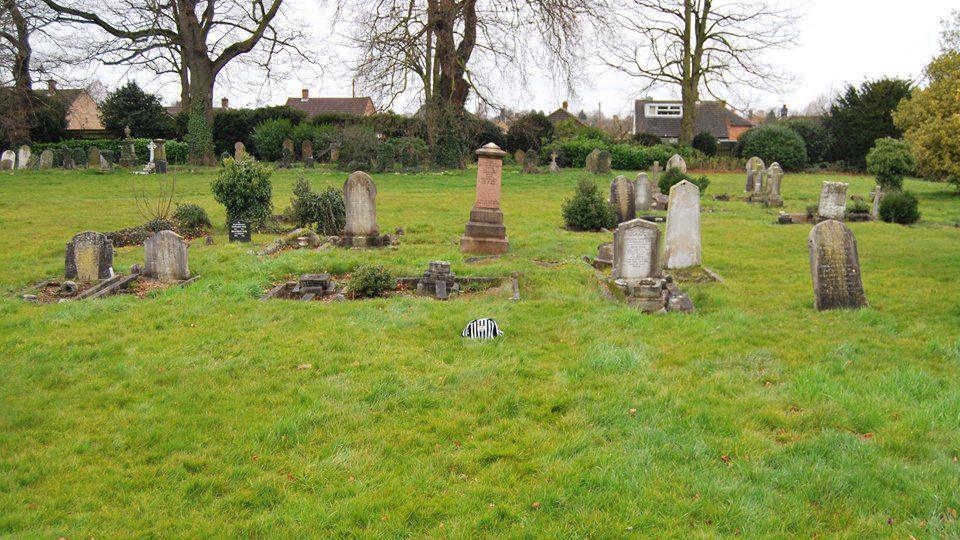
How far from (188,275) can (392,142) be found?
23380 mm

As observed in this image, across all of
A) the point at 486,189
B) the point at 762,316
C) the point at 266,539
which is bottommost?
the point at 266,539

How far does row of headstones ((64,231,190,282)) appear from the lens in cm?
916

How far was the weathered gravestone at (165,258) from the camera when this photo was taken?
937 cm

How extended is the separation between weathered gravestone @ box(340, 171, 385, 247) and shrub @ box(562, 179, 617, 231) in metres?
4.97

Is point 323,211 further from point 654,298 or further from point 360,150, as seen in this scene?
point 360,150

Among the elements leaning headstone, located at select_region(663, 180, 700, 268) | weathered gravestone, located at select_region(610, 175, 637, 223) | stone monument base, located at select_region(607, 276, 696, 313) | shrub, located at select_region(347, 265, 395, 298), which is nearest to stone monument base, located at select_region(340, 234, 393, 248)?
shrub, located at select_region(347, 265, 395, 298)

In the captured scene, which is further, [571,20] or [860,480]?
[571,20]

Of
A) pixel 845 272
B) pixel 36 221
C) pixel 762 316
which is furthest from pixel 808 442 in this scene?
pixel 36 221

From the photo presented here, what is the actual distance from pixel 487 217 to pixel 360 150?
65.4 feet

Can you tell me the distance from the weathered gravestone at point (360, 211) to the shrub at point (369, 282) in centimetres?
329

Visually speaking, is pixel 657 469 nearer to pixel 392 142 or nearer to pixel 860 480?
pixel 860 480

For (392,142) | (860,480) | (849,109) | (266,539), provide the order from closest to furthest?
(266,539)
(860,480)
(392,142)
(849,109)

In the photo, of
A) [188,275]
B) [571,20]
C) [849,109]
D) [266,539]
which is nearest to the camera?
[266,539]

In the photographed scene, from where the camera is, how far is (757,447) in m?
4.48
